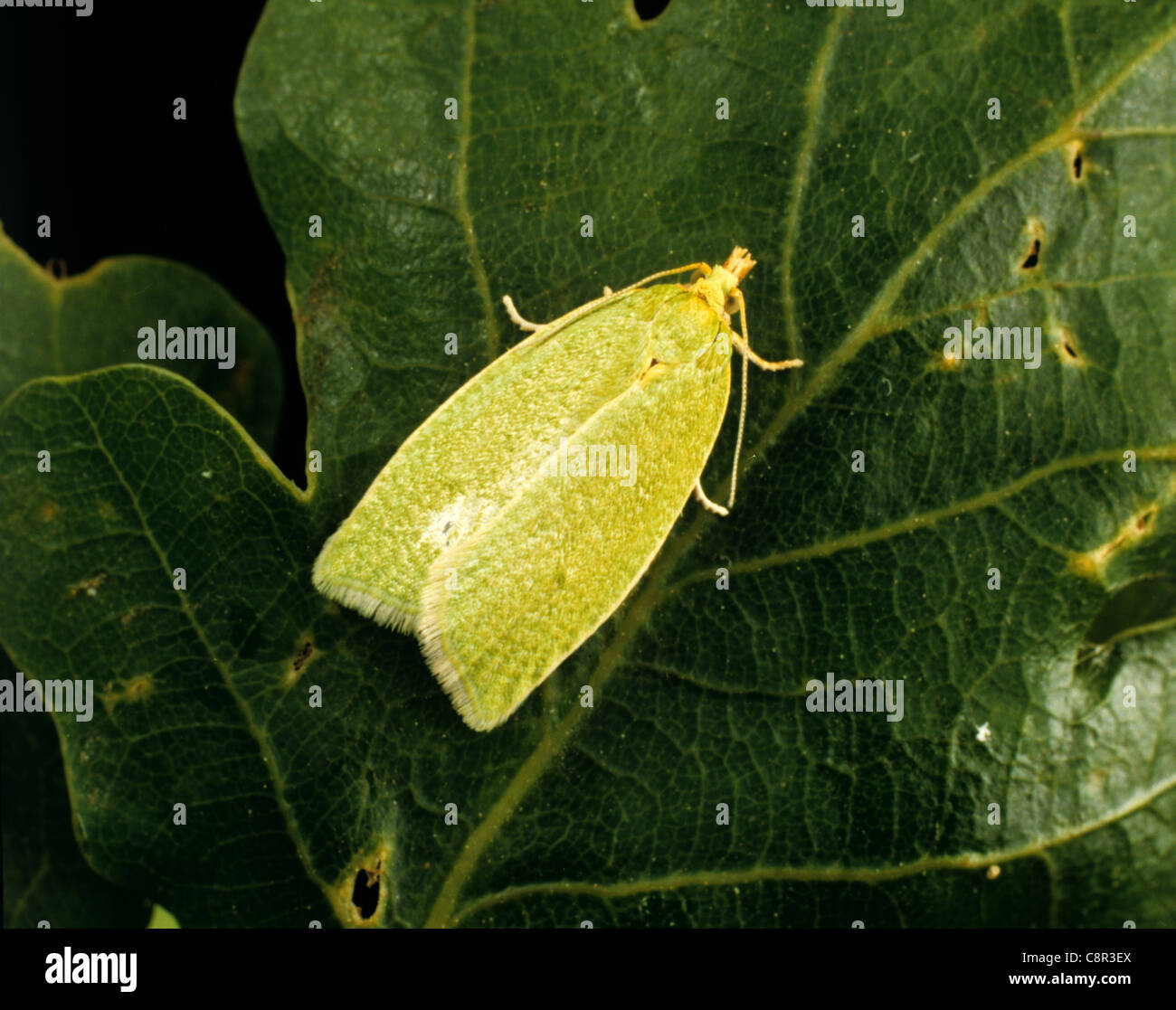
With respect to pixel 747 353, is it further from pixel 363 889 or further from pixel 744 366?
pixel 363 889

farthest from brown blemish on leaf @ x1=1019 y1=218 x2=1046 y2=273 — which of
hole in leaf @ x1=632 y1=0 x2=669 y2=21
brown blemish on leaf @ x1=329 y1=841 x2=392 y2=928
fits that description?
brown blemish on leaf @ x1=329 y1=841 x2=392 y2=928

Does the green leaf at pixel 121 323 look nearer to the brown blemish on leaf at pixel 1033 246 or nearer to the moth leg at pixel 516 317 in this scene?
the moth leg at pixel 516 317

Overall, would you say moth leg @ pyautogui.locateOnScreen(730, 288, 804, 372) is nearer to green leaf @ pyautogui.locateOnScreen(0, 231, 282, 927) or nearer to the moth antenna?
the moth antenna

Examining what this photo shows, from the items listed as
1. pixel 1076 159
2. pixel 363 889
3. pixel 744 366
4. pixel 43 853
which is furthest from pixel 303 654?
pixel 1076 159

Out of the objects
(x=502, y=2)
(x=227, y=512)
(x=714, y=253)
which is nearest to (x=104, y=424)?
(x=227, y=512)

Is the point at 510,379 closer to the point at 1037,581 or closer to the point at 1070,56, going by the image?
the point at 1037,581

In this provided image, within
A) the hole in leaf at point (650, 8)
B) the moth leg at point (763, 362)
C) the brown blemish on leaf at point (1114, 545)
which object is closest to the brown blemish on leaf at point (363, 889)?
the moth leg at point (763, 362)
